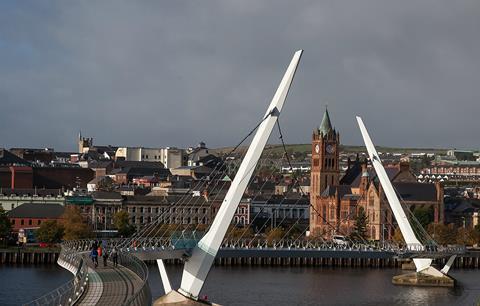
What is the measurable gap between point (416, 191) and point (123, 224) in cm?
2552

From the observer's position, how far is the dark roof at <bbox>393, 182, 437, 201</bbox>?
106312mm

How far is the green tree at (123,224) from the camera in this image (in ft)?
316

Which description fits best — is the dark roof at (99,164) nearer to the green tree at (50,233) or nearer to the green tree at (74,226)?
the green tree at (74,226)

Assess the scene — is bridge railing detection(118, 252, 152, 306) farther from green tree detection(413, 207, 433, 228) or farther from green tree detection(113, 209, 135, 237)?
green tree detection(413, 207, 433, 228)

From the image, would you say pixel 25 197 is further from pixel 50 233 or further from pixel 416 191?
pixel 416 191

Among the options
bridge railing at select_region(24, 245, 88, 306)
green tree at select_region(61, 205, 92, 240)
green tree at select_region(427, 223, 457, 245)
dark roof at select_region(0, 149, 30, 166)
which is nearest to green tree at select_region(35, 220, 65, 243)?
green tree at select_region(61, 205, 92, 240)

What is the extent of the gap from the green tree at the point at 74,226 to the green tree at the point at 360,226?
20.0 m

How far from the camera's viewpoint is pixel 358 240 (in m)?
91.8

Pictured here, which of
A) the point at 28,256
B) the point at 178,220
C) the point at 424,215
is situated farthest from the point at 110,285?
the point at 424,215

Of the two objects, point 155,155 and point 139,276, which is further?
point 155,155

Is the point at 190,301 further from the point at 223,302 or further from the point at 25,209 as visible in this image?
the point at 25,209

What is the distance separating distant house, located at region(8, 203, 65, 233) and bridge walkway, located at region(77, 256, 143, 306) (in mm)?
Answer: 60611

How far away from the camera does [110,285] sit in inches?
1240

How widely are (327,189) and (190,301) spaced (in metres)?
71.9
